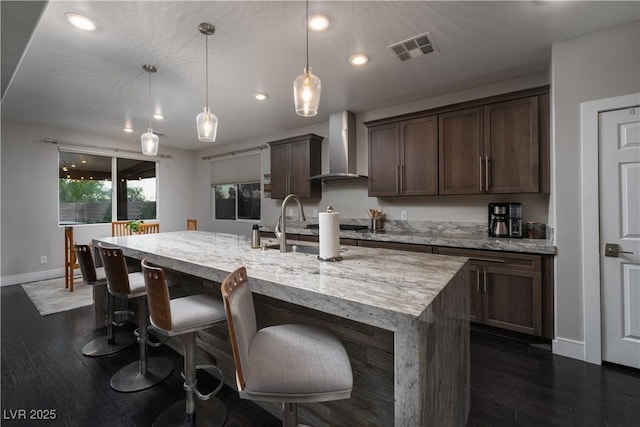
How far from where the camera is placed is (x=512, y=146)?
2.79m

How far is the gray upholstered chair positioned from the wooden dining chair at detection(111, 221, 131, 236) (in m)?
5.23

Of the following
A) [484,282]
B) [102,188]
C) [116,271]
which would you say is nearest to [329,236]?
[116,271]

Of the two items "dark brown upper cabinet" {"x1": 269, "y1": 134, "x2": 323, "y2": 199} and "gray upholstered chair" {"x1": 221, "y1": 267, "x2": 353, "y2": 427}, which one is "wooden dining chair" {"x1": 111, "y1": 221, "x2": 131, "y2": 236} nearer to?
"dark brown upper cabinet" {"x1": 269, "y1": 134, "x2": 323, "y2": 199}

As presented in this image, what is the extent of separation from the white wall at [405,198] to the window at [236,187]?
0.90 feet

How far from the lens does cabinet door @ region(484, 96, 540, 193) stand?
269 cm

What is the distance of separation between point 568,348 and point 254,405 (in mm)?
2504

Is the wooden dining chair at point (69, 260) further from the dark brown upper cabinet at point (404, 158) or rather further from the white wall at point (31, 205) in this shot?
the dark brown upper cabinet at point (404, 158)

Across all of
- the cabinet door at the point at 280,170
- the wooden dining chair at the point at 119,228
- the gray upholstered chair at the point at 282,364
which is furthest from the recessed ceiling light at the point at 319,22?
A: the wooden dining chair at the point at 119,228

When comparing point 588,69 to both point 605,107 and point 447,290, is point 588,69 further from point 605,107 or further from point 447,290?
point 447,290

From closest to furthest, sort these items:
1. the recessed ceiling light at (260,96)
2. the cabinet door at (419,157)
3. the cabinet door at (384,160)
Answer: the cabinet door at (419,157) < the recessed ceiling light at (260,96) < the cabinet door at (384,160)

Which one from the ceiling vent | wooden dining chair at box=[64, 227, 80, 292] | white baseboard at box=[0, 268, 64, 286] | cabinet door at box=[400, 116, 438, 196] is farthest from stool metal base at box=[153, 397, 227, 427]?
white baseboard at box=[0, 268, 64, 286]

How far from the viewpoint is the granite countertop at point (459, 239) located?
247 centimetres

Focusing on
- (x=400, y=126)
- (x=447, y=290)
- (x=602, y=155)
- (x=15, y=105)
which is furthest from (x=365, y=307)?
(x=15, y=105)

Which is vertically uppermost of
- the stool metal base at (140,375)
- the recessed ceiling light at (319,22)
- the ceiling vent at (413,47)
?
the ceiling vent at (413,47)
